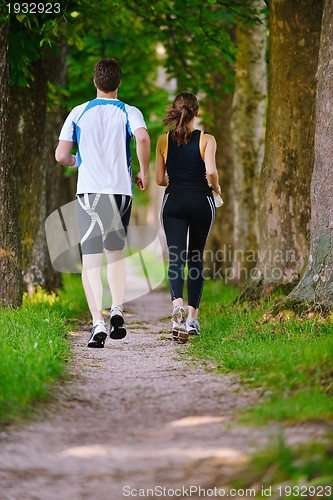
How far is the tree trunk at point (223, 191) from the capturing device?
51.3 feet

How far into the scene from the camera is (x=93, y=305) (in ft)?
22.1

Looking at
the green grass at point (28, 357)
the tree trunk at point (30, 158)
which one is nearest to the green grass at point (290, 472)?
the green grass at point (28, 357)

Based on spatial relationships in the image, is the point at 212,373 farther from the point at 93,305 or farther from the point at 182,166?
the point at 182,166

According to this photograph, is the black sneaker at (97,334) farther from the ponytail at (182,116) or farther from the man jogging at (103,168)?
the ponytail at (182,116)

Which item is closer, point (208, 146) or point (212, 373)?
point (212, 373)

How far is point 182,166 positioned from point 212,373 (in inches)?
94.5

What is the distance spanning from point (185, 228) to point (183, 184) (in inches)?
17.3

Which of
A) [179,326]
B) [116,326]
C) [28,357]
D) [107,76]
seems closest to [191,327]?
[179,326]

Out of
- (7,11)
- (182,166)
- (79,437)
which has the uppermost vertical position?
(7,11)

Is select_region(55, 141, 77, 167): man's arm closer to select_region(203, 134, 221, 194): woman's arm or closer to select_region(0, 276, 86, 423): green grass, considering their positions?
select_region(203, 134, 221, 194): woman's arm

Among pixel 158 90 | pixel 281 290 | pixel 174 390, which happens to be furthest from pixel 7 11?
pixel 158 90

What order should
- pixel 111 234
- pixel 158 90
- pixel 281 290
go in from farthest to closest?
pixel 158 90 < pixel 281 290 < pixel 111 234

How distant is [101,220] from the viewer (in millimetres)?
6566

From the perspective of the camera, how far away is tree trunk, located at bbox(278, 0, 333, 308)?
6965 mm
